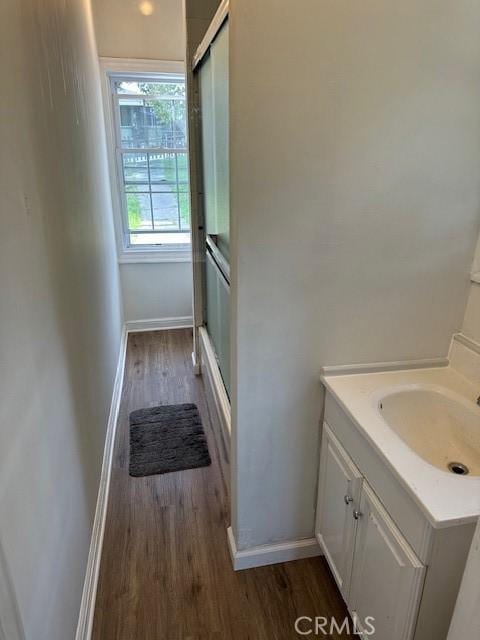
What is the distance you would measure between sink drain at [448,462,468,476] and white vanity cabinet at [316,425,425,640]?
0.29 m

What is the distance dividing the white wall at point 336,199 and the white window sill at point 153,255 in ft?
8.75

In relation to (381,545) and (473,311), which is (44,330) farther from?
(473,311)

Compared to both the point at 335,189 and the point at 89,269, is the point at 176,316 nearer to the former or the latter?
the point at 89,269

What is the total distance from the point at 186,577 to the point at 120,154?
132 inches

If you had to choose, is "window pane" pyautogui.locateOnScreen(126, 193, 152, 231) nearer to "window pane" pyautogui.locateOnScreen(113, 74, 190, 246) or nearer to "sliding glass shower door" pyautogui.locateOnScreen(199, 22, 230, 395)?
"window pane" pyautogui.locateOnScreen(113, 74, 190, 246)

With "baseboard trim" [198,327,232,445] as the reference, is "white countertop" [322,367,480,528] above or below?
above

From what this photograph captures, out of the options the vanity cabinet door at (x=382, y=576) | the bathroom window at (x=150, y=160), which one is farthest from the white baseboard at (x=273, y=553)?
Answer: the bathroom window at (x=150, y=160)

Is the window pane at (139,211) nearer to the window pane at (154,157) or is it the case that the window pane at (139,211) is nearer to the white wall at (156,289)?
the window pane at (154,157)

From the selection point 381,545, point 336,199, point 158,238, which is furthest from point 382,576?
point 158,238

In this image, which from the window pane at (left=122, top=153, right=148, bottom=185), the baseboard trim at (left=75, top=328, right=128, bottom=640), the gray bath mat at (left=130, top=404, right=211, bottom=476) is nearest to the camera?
the baseboard trim at (left=75, top=328, right=128, bottom=640)

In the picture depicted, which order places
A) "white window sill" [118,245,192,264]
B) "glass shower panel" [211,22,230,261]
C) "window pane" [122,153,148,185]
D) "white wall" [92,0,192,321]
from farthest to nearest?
1. "white window sill" [118,245,192,264]
2. "window pane" [122,153,148,185]
3. "white wall" [92,0,192,321]
4. "glass shower panel" [211,22,230,261]

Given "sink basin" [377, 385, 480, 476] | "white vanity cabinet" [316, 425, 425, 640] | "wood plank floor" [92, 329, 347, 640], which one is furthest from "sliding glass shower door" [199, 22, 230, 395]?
"sink basin" [377, 385, 480, 476]

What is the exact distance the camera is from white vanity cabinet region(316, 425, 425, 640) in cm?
113

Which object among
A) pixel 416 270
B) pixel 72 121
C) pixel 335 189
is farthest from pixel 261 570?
pixel 72 121
